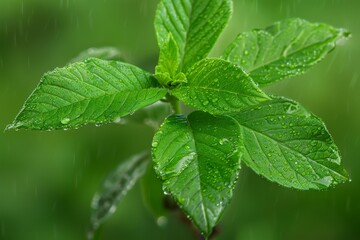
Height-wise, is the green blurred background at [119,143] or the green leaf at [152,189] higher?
the green leaf at [152,189]

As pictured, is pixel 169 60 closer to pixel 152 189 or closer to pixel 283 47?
pixel 283 47

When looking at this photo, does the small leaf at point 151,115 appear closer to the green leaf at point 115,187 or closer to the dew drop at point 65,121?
the green leaf at point 115,187

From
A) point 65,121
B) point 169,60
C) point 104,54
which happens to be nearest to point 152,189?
point 104,54

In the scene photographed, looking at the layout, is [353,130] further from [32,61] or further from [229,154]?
[229,154]

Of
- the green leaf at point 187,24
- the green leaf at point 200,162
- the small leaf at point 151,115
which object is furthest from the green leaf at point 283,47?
the small leaf at point 151,115

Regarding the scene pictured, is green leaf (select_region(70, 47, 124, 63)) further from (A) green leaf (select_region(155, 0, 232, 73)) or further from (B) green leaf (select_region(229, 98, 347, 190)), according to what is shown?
(B) green leaf (select_region(229, 98, 347, 190))

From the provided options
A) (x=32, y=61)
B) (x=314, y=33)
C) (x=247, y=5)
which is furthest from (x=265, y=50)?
(x=32, y=61)

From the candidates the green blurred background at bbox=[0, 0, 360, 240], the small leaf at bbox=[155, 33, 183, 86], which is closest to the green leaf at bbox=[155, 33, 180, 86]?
the small leaf at bbox=[155, 33, 183, 86]
